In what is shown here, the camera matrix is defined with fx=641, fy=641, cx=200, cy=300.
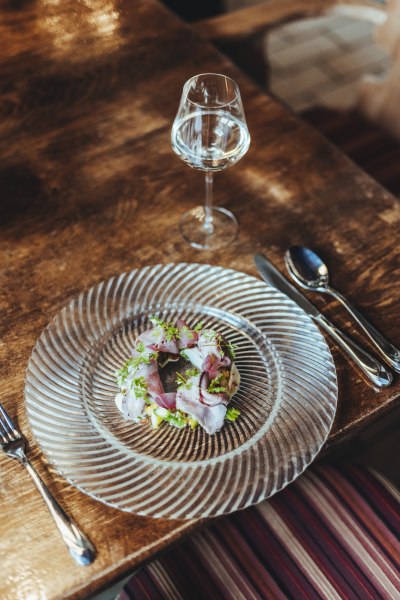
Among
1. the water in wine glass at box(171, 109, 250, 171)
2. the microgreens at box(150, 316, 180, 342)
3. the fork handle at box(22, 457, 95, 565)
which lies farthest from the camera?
the water in wine glass at box(171, 109, 250, 171)

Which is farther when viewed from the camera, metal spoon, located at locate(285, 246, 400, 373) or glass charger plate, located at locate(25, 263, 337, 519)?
metal spoon, located at locate(285, 246, 400, 373)

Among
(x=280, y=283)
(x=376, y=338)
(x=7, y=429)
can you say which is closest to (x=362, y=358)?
(x=376, y=338)

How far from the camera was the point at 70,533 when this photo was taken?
2.01 feet

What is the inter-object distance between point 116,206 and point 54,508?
471mm

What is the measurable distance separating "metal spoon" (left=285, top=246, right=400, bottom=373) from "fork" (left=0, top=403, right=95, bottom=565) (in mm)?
396

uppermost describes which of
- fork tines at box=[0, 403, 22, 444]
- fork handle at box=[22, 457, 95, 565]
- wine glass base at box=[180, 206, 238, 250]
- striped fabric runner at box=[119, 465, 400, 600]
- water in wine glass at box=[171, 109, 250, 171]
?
water in wine glass at box=[171, 109, 250, 171]

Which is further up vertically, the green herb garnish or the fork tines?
the fork tines

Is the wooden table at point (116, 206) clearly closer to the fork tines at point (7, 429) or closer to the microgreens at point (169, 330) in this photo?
the fork tines at point (7, 429)

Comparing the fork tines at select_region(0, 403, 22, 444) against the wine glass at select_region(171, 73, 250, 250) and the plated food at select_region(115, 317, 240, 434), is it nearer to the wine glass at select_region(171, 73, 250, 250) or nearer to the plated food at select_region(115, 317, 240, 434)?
the plated food at select_region(115, 317, 240, 434)

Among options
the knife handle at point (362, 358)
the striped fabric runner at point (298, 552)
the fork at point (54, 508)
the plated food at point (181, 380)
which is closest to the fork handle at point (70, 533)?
the fork at point (54, 508)

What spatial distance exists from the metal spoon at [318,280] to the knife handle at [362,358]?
0.02m

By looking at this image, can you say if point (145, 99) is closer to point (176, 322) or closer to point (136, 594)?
point (176, 322)

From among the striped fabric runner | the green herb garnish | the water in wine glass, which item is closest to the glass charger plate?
the green herb garnish

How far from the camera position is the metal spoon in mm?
763
